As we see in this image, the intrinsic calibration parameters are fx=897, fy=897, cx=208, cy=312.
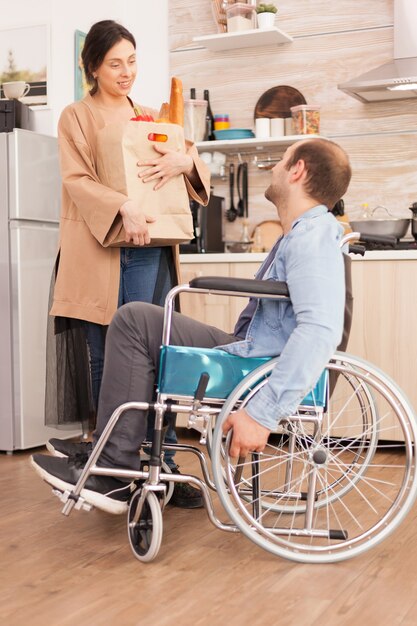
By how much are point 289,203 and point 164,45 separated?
266 cm

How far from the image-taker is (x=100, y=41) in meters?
2.59

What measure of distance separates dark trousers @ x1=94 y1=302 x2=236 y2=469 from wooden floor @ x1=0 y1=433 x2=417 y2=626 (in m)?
0.26

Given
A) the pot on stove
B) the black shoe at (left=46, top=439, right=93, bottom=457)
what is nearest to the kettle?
the pot on stove

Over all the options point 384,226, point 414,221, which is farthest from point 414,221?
point 384,226

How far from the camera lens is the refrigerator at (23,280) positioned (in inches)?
140

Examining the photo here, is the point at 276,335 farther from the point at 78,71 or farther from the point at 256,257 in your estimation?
the point at 78,71

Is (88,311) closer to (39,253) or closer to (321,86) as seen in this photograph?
(39,253)

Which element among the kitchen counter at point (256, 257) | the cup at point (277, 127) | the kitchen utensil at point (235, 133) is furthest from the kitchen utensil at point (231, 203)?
the kitchen counter at point (256, 257)

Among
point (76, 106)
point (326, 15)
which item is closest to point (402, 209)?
point (326, 15)

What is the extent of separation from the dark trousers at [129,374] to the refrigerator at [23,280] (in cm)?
148

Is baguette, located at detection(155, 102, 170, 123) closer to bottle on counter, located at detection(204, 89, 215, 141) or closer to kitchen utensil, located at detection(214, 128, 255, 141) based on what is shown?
kitchen utensil, located at detection(214, 128, 255, 141)

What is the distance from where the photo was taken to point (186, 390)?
206cm

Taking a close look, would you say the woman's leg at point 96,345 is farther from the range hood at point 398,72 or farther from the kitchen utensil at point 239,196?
the kitchen utensil at point 239,196

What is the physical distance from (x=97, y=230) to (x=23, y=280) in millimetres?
1173
